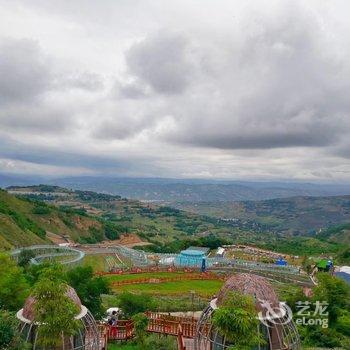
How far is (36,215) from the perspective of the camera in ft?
447

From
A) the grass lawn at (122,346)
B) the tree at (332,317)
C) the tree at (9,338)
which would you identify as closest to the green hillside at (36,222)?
the grass lawn at (122,346)

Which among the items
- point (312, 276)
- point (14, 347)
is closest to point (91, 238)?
point (312, 276)

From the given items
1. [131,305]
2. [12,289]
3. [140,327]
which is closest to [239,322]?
[140,327]

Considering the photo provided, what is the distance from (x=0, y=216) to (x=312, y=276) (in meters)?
67.7

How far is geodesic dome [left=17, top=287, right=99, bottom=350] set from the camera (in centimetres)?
1958

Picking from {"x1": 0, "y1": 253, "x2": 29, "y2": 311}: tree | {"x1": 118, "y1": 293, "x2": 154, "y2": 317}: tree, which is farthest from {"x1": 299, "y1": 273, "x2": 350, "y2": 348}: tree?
{"x1": 0, "y1": 253, "x2": 29, "y2": 311}: tree

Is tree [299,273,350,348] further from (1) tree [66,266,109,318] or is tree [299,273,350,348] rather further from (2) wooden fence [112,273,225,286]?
(2) wooden fence [112,273,225,286]

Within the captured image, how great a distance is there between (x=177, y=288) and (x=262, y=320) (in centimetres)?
3894

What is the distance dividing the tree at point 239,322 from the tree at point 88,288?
49.2 feet

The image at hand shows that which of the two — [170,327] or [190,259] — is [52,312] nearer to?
[170,327]

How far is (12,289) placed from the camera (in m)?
27.1

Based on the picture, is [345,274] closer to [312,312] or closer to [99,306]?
[312,312]

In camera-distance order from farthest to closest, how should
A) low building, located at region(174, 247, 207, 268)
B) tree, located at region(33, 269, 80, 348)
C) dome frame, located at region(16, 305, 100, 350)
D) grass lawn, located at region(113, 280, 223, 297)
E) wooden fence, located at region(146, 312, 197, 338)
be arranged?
low building, located at region(174, 247, 207, 268)
grass lawn, located at region(113, 280, 223, 297)
wooden fence, located at region(146, 312, 197, 338)
dome frame, located at region(16, 305, 100, 350)
tree, located at region(33, 269, 80, 348)

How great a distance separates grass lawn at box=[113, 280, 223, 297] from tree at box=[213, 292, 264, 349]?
1380 inches
